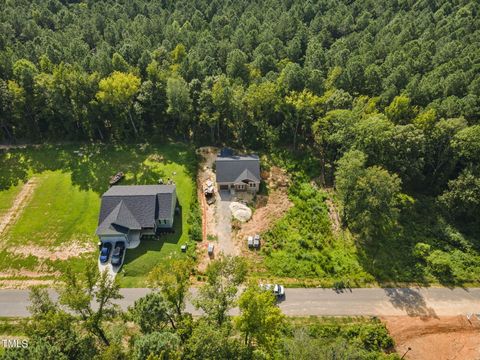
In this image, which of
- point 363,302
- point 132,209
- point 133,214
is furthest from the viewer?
point 132,209

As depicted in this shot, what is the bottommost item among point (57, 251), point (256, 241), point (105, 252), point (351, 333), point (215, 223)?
point (351, 333)

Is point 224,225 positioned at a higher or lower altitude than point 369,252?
higher

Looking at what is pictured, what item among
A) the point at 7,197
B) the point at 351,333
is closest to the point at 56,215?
the point at 7,197

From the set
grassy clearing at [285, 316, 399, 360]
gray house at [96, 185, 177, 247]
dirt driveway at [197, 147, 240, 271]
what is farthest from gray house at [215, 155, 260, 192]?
grassy clearing at [285, 316, 399, 360]

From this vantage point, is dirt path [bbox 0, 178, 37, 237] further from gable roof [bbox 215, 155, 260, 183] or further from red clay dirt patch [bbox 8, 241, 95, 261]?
gable roof [bbox 215, 155, 260, 183]

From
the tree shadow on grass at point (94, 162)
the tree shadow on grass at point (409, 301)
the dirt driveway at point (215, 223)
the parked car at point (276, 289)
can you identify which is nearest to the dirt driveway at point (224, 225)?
the dirt driveway at point (215, 223)

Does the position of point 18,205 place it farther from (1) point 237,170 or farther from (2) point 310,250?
(2) point 310,250

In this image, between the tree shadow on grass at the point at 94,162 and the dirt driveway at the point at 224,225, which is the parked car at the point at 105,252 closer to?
the tree shadow on grass at the point at 94,162
